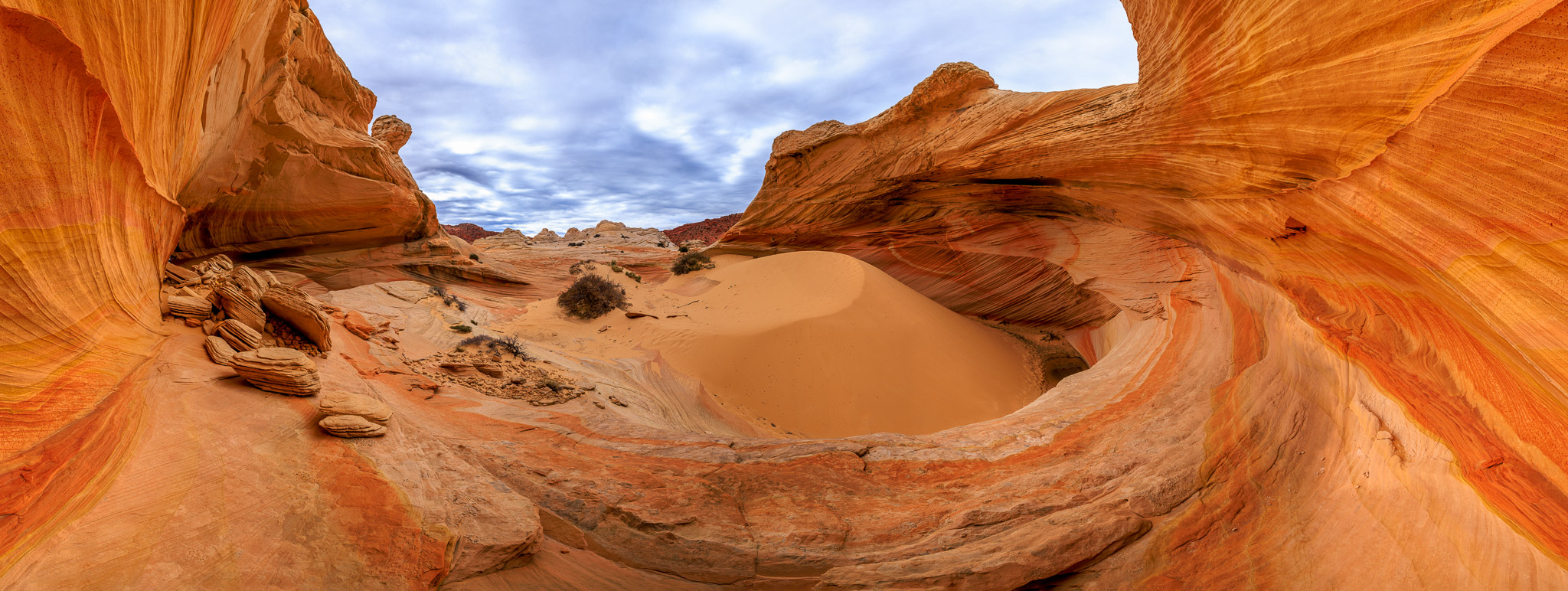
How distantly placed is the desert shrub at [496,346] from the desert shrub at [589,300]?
3.33m

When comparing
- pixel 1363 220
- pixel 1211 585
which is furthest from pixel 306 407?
pixel 1363 220

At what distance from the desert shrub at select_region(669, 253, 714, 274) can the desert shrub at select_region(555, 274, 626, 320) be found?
16.3 feet

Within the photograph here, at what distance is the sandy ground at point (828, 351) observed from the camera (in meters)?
8.28

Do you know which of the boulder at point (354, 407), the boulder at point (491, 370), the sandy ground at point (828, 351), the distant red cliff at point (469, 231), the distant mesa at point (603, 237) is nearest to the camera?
the boulder at point (354, 407)

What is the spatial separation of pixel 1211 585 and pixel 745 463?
3110 millimetres

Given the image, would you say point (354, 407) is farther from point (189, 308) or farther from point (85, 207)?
point (189, 308)

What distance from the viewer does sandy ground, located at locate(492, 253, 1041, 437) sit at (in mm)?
8281

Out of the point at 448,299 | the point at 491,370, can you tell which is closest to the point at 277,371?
the point at 491,370

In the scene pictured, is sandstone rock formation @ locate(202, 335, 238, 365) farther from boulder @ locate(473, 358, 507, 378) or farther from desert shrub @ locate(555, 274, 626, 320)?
desert shrub @ locate(555, 274, 626, 320)

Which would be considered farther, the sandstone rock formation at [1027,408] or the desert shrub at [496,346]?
the desert shrub at [496,346]

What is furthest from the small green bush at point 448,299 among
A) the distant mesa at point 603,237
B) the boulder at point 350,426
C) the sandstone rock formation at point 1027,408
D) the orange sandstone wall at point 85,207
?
the distant mesa at point 603,237

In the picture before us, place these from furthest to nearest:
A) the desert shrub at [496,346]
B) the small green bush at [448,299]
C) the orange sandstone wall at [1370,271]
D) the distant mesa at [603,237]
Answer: the distant mesa at [603,237] → the small green bush at [448,299] → the desert shrub at [496,346] → the orange sandstone wall at [1370,271]

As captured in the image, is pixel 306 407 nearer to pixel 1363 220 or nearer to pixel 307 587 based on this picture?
pixel 307 587

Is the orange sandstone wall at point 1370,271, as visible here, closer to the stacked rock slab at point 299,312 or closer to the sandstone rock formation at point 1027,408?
the sandstone rock formation at point 1027,408
